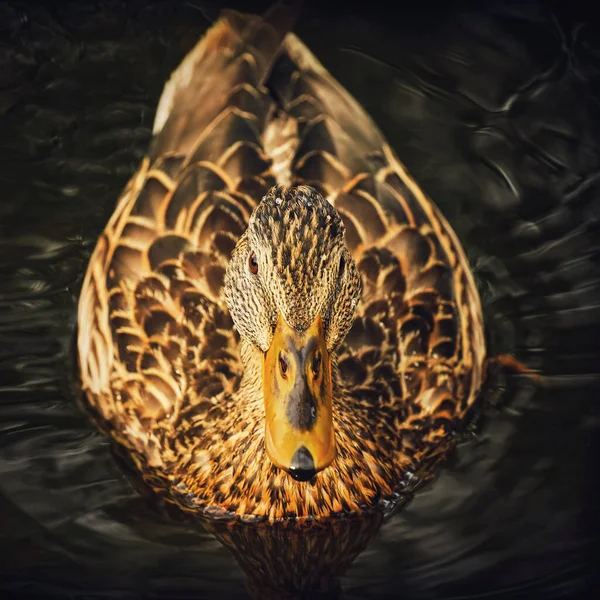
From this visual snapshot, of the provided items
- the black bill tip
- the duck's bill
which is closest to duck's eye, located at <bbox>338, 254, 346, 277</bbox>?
the duck's bill

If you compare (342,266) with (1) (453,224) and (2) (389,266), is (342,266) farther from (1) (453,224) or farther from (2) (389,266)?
(1) (453,224)

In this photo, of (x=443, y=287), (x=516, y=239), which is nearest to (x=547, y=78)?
(x=516, y=239)

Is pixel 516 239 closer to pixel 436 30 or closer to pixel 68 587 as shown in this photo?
pixel 436 30

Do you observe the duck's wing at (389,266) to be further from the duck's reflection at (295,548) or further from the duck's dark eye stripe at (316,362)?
the duck's dark eye stripe at (316,362)

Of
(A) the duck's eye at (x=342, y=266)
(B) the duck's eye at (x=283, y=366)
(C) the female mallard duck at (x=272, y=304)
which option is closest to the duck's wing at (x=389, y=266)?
(C) the female mallard duck at (x=272, y=304)

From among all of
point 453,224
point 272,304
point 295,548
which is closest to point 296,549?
point 295,548
